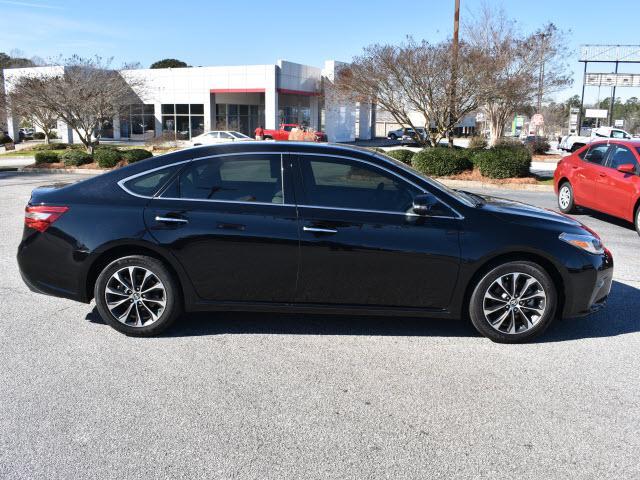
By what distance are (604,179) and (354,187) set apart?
7.31 metres

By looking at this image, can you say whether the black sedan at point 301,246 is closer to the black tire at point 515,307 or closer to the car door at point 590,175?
the black tire at point 515,307

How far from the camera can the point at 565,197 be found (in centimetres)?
1193

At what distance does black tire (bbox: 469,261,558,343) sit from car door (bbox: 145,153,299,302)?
155cm

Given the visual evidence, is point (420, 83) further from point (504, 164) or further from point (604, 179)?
point (604, 179)

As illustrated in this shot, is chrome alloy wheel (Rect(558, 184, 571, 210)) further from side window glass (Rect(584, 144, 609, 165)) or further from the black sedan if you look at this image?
the black sedan

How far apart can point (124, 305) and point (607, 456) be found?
12.2 ft

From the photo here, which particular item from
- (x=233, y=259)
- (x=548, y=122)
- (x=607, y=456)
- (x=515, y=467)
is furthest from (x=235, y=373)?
(x=548, y=122)

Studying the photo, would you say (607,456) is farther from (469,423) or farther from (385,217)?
(385,217)

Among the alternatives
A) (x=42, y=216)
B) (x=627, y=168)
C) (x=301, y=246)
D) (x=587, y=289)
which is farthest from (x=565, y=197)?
(x=42, y=216)

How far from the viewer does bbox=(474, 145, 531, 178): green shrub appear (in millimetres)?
17734

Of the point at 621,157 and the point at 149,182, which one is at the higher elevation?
the point at 621,157

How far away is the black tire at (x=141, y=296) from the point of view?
4.77 metres

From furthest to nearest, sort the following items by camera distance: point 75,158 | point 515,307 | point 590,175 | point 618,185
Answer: point 75,158 < point 590,175 < point 618,185 < point 515,307

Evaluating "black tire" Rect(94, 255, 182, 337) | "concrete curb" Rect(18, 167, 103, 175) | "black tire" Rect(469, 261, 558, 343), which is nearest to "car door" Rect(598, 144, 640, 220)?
"black tire" Rect(469, 261, 558, 343)
